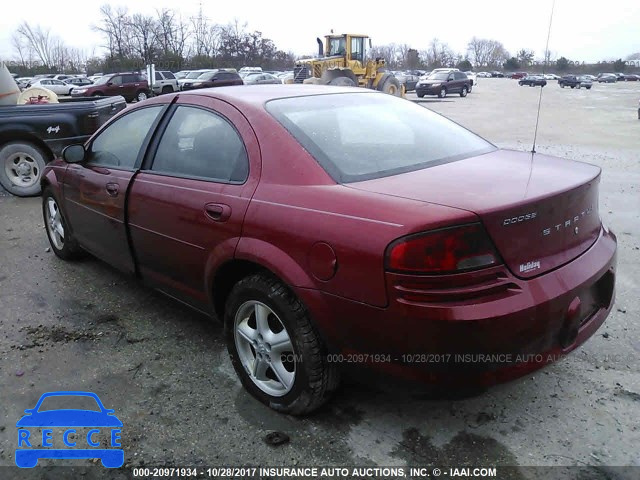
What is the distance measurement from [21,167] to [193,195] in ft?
19.7

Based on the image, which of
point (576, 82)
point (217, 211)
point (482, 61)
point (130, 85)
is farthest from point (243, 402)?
point (482, 61)

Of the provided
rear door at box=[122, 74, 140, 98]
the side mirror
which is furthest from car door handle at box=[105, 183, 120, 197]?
rear door at box=[122, 74, 140, 98]

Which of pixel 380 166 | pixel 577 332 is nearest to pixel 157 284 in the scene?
pixel 380 166

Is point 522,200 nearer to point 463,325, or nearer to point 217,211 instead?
point 463,325

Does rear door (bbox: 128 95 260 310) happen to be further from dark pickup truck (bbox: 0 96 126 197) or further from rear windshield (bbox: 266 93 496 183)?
dark pickup truck (bbox: 0 96 126 197)

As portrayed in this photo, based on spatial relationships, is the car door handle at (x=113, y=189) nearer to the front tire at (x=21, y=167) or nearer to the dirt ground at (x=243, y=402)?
the dirt ground at (x=243, y=402)

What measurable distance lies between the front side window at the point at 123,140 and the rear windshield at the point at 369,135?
1.12 meters

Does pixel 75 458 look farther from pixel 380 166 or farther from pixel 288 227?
pixel 380 166

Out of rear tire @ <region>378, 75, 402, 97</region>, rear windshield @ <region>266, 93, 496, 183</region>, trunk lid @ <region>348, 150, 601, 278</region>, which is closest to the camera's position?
trunk lid @ <region>348, 150, 601, 278</region>

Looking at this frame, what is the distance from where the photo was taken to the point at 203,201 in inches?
112

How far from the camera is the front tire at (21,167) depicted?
7499 mm

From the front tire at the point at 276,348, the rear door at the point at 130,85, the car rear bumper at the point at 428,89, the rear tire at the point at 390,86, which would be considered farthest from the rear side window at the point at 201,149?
the car rear bumper at the point at 428,89

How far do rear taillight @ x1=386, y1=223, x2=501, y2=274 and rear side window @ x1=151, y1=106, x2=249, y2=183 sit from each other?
1.05 m

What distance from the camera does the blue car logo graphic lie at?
2.47m
